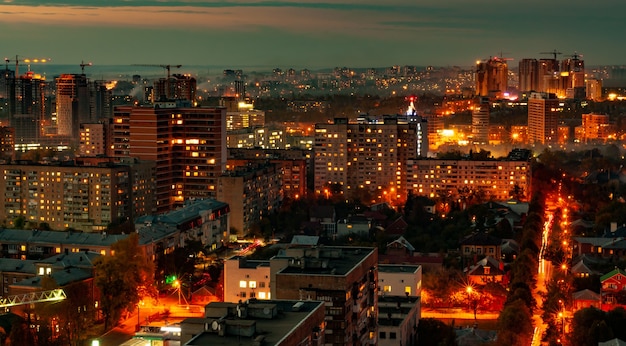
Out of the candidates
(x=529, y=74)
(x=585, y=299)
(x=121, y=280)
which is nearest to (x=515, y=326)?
(x=585, y=299)

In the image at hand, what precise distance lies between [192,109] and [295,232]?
4762 mm

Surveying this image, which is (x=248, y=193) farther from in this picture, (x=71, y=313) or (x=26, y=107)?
(x=26, y=107)

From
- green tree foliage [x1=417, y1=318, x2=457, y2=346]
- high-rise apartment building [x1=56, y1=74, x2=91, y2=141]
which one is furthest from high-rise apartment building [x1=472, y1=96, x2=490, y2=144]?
green tree foliage [x1=417, y1=318, x2=457, y2=346]

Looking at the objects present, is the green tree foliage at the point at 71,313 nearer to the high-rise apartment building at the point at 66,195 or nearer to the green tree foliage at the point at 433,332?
the green tree foliage at the point at 433,332

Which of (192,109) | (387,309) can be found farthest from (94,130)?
(387,309)

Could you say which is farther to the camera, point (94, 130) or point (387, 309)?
point (94, 130)

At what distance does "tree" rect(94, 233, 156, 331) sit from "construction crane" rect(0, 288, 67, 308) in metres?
0.67

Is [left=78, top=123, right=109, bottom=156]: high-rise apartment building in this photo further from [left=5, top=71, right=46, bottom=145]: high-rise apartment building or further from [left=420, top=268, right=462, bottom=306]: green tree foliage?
[left=420, top=268, right=462, bottom=306]: green tree foliage

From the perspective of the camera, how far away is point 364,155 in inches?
960

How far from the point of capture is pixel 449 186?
76.3 feet

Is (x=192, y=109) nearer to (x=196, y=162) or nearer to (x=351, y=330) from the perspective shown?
(x=196, y=162)

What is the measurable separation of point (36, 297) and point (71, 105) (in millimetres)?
29154

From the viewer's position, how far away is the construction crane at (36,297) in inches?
476

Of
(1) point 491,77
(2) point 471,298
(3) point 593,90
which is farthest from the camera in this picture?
(1) point 491,77
